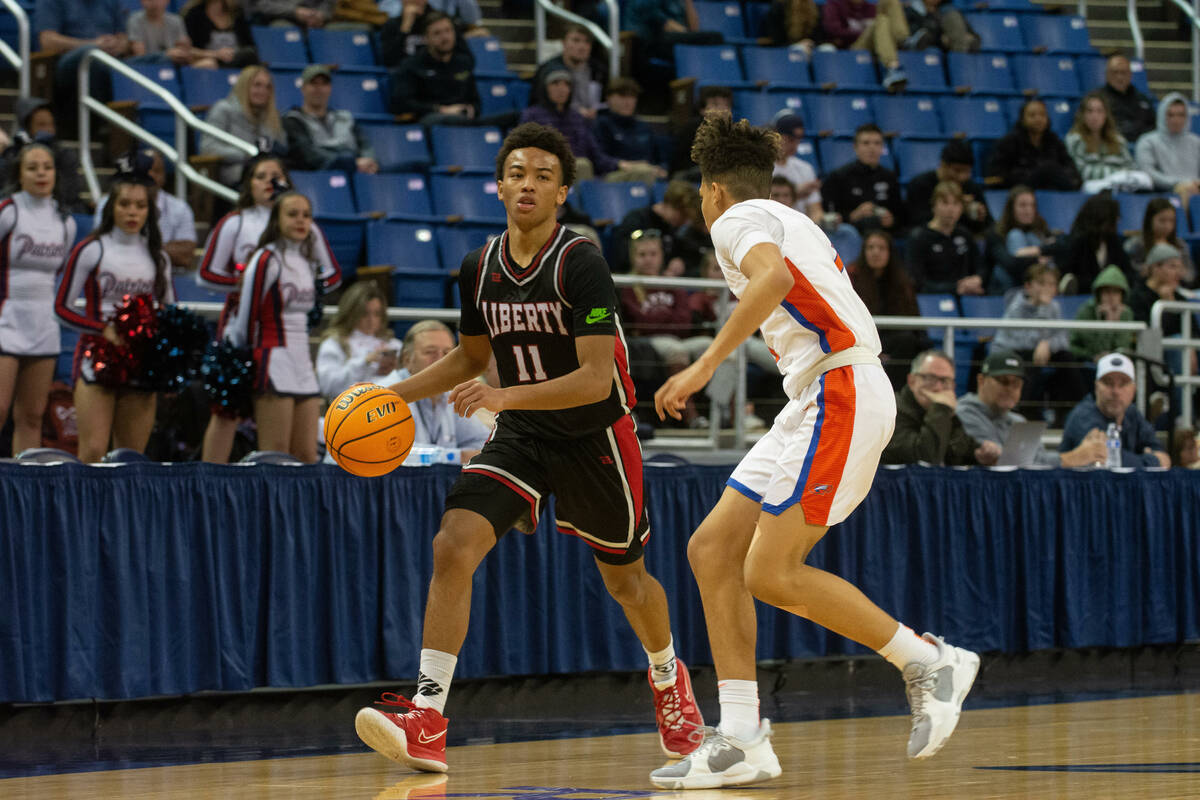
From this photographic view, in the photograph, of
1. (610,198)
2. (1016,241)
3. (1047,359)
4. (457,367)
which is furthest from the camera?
(1016,241)

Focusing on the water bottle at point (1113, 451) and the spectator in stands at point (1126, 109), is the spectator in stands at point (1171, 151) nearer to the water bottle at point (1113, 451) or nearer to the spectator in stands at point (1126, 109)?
the spectator in stands at point (1126, 109)

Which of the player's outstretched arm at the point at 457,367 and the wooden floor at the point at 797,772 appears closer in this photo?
the wooden floor at the point at 797,772

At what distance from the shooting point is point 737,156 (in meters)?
5.58

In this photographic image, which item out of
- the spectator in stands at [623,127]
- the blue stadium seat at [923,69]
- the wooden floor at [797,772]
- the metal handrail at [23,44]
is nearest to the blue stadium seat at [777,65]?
the blue stadium seat at [923,69]

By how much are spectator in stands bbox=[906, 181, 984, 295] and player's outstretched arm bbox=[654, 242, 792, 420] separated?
8857 mm

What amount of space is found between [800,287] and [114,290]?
4799 mm

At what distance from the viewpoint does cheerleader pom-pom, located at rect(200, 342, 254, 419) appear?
8.92m

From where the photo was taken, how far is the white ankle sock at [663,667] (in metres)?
6.11

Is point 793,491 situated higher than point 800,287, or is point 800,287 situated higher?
point 800,287

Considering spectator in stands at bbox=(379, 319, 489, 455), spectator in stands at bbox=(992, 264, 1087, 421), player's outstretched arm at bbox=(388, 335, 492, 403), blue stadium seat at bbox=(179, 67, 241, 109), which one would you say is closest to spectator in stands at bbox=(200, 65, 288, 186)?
blue stadium seat at bbox=(179, 67, 241, 109)

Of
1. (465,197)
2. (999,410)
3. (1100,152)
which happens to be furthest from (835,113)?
(999,410)

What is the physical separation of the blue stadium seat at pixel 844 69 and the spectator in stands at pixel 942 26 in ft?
3.25

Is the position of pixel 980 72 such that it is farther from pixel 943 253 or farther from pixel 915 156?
pixel 943 253

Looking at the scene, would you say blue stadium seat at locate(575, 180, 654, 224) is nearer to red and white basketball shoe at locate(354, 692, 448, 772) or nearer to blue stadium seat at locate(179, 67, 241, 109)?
blue stadium seat at locate(179, 67, 241, 109)
